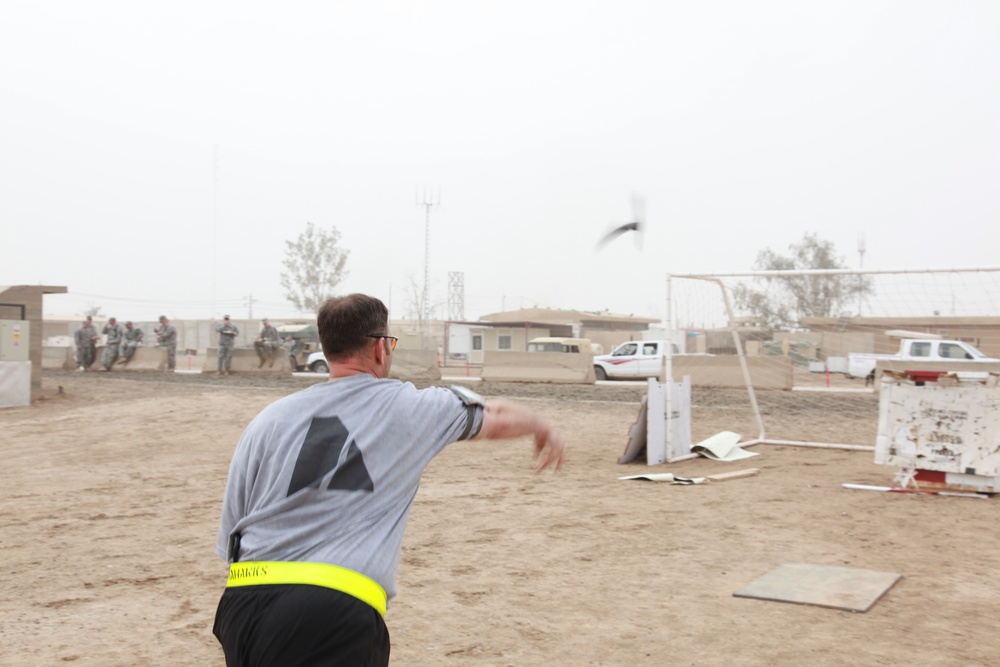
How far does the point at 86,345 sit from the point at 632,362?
1804cm

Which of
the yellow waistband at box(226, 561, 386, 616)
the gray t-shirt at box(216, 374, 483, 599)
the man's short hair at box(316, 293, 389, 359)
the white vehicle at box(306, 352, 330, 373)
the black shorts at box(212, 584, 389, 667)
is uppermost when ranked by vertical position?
the man's short hair at box(316, 293, 389, 359)

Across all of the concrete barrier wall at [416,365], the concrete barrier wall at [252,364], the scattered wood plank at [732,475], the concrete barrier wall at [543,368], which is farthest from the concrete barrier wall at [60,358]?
the scattered wood plank at [732,475]

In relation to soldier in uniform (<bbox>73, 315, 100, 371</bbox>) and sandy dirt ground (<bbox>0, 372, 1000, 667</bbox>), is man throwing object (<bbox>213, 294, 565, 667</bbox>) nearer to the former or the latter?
sandy dirt ground (<bbox>0, 372, 1000, 667</bbox>)

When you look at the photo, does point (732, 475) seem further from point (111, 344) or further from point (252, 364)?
point (111, 344)

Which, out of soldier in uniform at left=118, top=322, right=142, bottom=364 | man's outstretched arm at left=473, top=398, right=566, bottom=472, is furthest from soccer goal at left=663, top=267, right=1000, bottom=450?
soldier in uniform at left=118, top=322, right=142, bottom=364

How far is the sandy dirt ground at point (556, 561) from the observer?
4.67 meters

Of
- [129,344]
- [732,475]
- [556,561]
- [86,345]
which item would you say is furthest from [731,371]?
[86,345]

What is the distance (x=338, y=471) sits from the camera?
7.55ft

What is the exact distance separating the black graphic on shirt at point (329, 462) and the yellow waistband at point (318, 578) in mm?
192

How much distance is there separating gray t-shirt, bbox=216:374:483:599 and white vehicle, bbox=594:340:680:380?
24843mm

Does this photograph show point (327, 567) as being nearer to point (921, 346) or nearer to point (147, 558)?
point (147, 558)

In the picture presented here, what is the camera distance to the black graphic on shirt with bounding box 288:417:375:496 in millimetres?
2293

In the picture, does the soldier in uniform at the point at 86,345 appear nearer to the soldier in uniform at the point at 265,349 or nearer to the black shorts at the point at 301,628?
the soldier in uniform at the point at 265,349

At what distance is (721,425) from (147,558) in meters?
11.1
